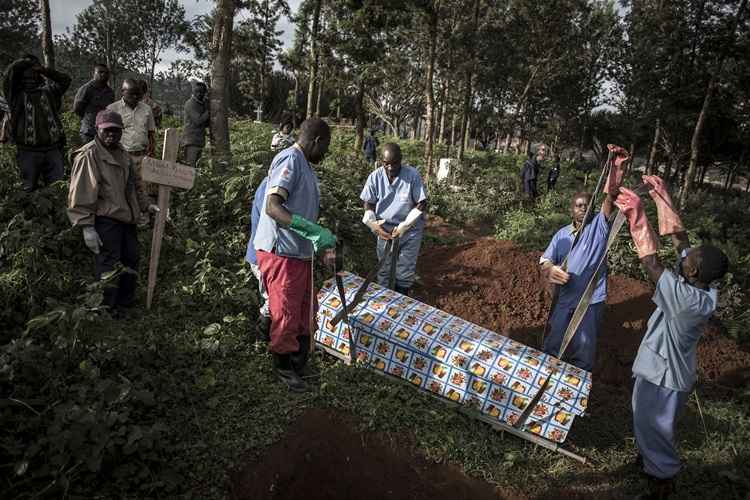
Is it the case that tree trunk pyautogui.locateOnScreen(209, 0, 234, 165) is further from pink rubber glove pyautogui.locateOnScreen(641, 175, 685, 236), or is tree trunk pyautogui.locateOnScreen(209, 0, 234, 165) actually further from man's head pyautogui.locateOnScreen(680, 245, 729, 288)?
man's head pyautogui.locateOnScreen(680, 245, 729, 288)

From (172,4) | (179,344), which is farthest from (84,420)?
(172,4)

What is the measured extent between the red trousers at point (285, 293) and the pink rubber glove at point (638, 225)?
2.22m

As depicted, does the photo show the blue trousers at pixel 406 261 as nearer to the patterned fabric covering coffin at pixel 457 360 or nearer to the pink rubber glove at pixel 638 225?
the patterned fabric covering coffin at pixel 457 360

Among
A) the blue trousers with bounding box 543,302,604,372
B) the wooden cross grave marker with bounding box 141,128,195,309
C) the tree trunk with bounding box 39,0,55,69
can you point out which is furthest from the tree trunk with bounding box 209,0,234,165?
the tree trunk with bounding box 39,0,55,69

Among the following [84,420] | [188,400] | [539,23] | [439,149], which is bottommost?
[188,400]

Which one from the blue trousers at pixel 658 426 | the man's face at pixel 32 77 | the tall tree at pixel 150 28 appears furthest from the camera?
the tall tree at pixel 150 28

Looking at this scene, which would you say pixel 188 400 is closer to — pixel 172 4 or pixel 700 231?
pixel 700 231

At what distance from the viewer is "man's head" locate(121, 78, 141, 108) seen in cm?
517

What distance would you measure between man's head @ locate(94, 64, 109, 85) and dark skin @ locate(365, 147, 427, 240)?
12.6 ft

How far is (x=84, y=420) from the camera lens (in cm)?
236

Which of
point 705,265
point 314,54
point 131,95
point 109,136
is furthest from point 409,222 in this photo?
point 314,54

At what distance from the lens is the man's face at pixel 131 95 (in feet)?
17.0

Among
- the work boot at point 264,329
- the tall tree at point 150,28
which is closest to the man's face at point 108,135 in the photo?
the work boot at point 264,329

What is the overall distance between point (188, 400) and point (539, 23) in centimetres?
2247
